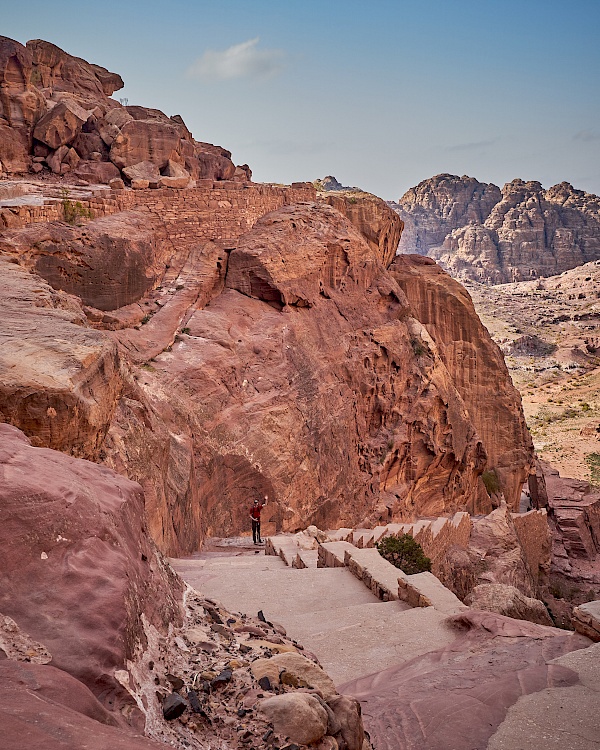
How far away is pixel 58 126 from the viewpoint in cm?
2216

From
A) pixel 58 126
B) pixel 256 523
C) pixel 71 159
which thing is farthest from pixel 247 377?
pixel 58 126

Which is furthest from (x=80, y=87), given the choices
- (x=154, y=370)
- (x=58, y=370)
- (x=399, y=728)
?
(x=399, y=728)

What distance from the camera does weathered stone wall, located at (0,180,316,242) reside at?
1703 cm

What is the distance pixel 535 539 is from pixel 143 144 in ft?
66.4

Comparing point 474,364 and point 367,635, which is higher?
point 474,364

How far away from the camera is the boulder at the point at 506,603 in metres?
10.4

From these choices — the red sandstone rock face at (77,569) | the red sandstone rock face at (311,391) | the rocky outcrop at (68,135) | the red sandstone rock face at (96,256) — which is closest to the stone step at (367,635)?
the red sandstone rock face at (77,569)

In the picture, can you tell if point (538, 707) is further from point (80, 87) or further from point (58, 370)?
point (80, 87)

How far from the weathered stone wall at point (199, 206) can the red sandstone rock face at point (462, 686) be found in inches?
512

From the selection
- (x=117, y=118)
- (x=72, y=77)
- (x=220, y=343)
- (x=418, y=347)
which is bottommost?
(x=418, y=347)

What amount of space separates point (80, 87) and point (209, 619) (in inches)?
1147

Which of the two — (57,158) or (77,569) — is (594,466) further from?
(77,569)

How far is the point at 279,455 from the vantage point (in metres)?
15.3

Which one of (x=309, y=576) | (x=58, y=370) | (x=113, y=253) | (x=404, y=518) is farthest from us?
(x=404, y=518)
